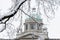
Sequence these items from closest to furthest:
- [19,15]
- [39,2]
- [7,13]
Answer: [7,13], [39,2], [19,15]

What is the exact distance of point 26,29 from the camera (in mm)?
28422

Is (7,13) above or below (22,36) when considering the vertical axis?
above

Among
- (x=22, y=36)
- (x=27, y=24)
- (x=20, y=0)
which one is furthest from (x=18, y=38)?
(x=20, y=0)

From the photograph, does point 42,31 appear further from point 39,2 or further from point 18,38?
point 39,2

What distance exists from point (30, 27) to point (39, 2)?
20.2 meters

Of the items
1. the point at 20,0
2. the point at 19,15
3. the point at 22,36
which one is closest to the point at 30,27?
the point at 22,36

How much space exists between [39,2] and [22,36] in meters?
18.3

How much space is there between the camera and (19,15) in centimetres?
923

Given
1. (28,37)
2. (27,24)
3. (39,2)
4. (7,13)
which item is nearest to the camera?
(7,13)

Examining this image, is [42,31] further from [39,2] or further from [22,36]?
[39,2]

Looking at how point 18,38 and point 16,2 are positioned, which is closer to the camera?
point 16,2

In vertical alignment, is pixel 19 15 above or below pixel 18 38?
above

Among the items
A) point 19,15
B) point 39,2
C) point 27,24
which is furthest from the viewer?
point 27,24

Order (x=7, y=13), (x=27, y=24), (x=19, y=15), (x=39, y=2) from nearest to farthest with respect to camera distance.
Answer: (x=7, y=13) < (x=39, y=2) < (x=19, y=15) < (x=27, y=24)
